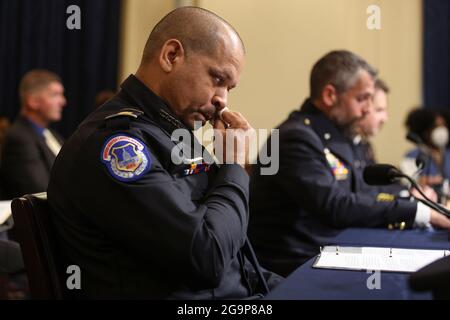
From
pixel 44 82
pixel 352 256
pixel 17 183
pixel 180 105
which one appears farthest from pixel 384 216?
pixel 44 82

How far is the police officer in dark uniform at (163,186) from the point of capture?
988 millimetres

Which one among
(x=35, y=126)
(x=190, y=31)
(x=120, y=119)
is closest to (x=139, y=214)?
(x=120, y=119)

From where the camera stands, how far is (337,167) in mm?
2211

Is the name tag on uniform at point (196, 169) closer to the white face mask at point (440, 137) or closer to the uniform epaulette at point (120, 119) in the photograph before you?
the uniform epaulette at point (120, 119)

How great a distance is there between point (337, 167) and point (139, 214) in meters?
1.37

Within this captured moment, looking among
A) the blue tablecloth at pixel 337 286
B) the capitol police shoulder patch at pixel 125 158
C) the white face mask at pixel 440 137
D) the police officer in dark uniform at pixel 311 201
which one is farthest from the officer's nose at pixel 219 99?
the white face mask at pixel 440 137

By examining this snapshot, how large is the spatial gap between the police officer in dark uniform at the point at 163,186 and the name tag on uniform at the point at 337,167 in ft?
3.18

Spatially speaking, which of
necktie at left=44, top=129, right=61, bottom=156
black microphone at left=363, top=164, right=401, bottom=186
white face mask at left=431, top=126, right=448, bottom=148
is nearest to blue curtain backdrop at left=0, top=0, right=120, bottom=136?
necktie at left=44, top=129, right=61, bottom=156

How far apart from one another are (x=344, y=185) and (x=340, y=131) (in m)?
0.22

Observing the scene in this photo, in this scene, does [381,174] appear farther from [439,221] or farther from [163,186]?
[163,186]

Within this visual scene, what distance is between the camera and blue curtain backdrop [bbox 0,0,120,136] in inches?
193

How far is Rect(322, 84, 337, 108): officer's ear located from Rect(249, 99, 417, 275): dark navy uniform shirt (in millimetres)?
179

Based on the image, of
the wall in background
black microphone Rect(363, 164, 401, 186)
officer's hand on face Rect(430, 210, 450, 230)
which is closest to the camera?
black microphone Rect(363, 164, 401, 186)

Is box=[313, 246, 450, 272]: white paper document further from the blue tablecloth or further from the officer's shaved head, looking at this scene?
the officer's shaved head
